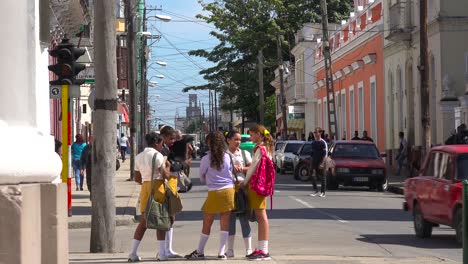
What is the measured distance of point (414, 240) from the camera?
16.8 meters

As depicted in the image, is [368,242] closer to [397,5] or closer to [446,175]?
[446,175]

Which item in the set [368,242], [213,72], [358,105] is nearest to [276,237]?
[368,242]

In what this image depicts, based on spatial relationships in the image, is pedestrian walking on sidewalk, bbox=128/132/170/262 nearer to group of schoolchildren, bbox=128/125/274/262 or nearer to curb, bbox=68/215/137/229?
group of schoolchildren, bbox=128/125/274/262

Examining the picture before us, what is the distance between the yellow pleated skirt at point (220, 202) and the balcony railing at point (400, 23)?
96.4 feet

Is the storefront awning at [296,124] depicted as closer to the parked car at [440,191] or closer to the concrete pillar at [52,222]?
the parked car at [440,191]

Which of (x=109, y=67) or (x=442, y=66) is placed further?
(x=442, y=66)

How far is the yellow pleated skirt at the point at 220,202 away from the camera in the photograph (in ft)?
44.4

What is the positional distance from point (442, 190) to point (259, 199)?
10.9 feet

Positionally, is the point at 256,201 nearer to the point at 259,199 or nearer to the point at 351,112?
the point at 259,199

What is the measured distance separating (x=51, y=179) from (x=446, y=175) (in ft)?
31.8

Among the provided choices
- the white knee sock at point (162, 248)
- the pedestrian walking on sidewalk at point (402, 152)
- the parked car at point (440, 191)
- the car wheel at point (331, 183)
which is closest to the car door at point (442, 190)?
the parked car at point (440, 191)

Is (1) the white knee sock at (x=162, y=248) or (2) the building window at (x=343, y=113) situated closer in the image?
(1) the white knee sock at (x=162, y=248)

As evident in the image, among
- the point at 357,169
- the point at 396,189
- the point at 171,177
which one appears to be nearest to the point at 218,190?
the point at 171,177

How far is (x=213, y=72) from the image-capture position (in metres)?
79.3
